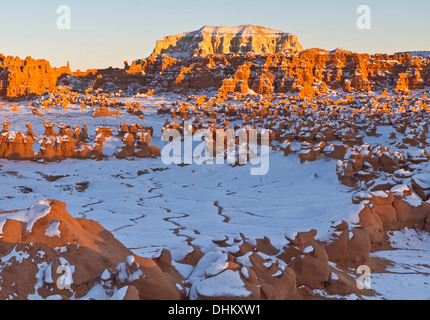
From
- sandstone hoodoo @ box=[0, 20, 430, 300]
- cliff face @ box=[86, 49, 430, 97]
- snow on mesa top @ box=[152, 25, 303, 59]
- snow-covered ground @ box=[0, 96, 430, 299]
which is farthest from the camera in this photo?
snow on mesa top @ box=[152, 25, 303, 59]

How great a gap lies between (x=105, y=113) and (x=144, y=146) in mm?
19334

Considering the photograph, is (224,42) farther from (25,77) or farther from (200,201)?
(200,201)

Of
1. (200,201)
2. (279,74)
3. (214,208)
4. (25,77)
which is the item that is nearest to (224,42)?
(279,74)

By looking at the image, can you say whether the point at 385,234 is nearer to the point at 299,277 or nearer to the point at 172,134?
the point at 299,277

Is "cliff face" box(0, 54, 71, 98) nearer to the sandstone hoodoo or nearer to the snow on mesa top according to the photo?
the sandstone hoodoo

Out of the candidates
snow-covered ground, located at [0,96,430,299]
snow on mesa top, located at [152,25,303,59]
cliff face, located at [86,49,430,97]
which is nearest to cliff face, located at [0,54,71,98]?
cliff face, located at [86,49,430,97]

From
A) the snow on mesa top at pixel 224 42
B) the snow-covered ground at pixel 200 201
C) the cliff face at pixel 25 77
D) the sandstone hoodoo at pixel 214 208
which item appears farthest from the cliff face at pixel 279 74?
the snow on mesa top at pixel 224 42

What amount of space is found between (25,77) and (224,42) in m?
80.3

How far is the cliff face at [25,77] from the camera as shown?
71.9m

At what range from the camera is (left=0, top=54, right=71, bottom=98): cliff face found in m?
71.9

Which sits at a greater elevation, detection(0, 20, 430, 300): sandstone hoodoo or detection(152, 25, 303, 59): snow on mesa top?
detection(152, 25, 303, 59): snow on mesa top

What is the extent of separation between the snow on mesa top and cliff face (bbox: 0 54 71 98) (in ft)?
190

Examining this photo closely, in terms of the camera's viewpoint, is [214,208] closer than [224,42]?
Yes

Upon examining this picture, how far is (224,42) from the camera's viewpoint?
447 ft
